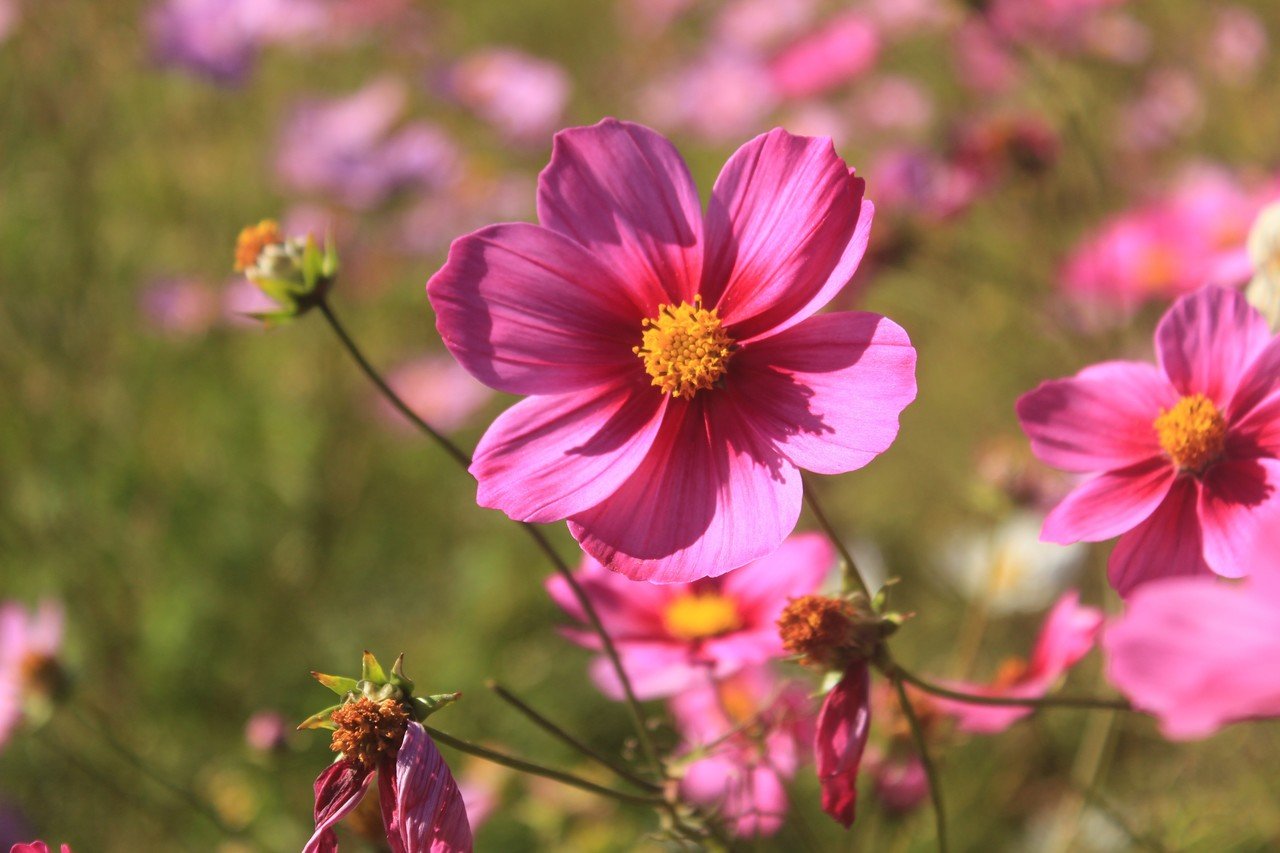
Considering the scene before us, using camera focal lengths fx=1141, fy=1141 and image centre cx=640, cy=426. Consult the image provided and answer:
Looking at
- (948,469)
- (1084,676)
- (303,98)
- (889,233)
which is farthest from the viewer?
(303,98)

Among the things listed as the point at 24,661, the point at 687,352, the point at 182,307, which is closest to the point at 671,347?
the point at 687,352

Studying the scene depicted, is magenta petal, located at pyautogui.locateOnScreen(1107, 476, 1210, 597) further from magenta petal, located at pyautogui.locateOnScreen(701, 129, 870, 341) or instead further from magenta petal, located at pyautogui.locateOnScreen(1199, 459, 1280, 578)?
magenta petal, located at pyautogui.locateOnScreen(701, 129, 870, 341)

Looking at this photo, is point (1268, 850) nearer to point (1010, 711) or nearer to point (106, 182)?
point (1010, 711)

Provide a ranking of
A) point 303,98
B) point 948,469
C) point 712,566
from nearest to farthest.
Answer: point 712,566
point 948,469
point 303,98

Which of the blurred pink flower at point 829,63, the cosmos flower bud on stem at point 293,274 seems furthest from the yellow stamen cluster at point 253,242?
the blurred pink flower at point 829,63

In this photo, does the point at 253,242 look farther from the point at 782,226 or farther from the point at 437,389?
the point at 437,389

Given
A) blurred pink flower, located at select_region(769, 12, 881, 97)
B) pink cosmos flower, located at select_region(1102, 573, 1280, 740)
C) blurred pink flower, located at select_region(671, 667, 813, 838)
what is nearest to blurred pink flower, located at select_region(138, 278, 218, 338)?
blurred pink flower, located at select_region(769, 12, 881, 97)

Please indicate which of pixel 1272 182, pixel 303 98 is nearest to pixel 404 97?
pixel 303 98
